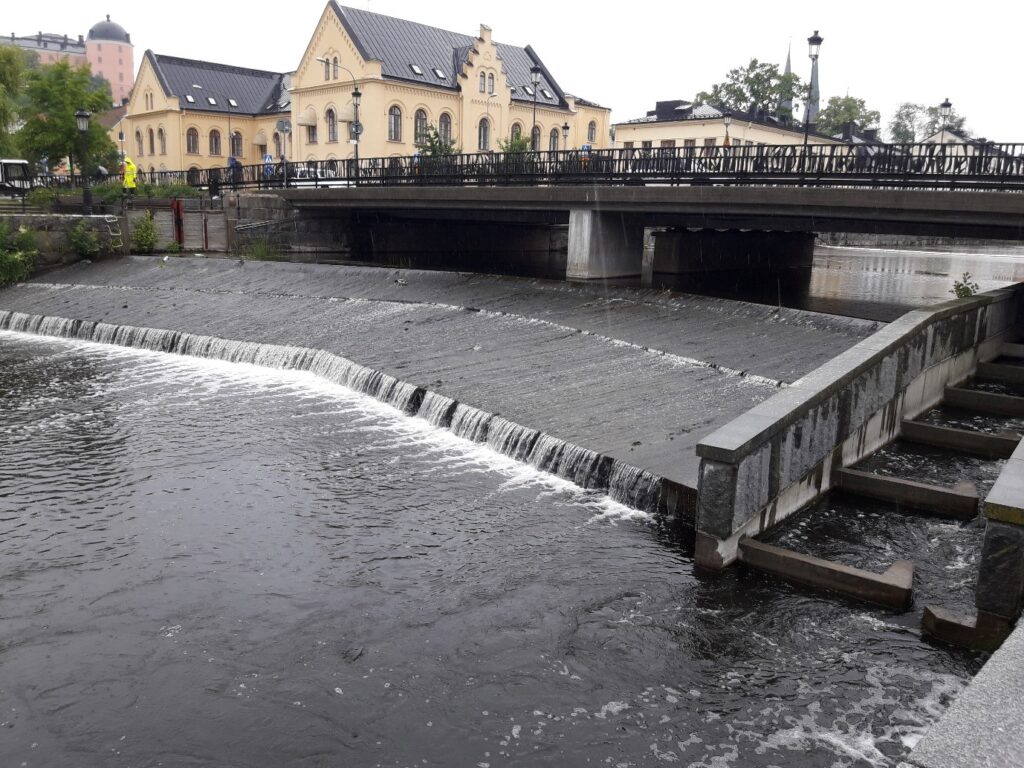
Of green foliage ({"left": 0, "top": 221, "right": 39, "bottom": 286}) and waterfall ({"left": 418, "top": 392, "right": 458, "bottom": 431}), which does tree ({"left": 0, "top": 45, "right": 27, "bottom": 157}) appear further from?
waterfall ({"left": 418, "top": 392, "right": 458, "bottom": 431})

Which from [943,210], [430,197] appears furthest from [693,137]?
[943,210]

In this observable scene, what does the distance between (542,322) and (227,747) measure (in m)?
15.3

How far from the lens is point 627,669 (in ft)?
26.2

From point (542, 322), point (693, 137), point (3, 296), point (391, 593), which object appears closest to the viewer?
point (391, 593)

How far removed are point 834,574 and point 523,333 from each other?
12040mm

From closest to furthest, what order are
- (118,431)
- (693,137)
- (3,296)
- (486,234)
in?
(118,431)
(3,296)
(486,234)
(693,137)

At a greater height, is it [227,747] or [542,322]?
[542,322]

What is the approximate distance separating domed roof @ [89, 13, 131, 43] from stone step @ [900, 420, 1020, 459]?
20428 centimetres

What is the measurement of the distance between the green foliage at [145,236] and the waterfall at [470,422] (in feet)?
84.8

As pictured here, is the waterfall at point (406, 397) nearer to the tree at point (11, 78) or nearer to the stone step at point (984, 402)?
the stone step at point (984, 402)

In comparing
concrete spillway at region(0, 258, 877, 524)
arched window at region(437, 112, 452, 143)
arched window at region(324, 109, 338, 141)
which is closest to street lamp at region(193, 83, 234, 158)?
arched window at region(324, 109, 338, 141)

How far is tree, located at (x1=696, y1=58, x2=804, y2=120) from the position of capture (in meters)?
89.6

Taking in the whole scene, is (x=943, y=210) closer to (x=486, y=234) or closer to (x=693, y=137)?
(x=486, y=234)

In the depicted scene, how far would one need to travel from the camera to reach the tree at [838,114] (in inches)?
4146
